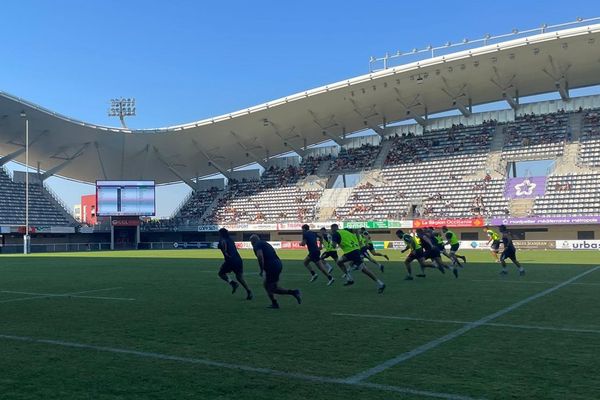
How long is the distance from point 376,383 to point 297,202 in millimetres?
51547

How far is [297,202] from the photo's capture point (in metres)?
57.1

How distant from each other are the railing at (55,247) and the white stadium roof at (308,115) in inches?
366

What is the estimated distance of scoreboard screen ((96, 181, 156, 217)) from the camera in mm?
54844

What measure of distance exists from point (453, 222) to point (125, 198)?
31878mm

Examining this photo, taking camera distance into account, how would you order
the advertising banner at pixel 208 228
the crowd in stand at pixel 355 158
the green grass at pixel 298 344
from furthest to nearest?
the advertising banner at pixel 208 228
the crowd in stand at pixel 355 158
the green grass at pixel 298 344

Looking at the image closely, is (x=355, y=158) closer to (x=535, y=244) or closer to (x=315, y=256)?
(x=535, y=244)

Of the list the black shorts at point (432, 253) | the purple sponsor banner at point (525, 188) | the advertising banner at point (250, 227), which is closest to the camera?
the black shorts at point (432, 253)

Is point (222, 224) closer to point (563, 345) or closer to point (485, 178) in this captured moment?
point (485, 178)

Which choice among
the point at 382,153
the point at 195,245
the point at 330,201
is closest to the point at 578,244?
the point at 382,153

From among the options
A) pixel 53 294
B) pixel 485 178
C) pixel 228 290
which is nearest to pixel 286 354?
pixel 228 290

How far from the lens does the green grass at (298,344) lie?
5488 mm

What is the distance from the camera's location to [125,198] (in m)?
55.6

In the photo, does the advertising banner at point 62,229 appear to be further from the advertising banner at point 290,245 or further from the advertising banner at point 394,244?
the advertising banner at point 394,244

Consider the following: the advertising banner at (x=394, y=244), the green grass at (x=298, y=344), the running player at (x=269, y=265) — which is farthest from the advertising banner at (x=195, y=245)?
the running player at (x=269, y=265)
